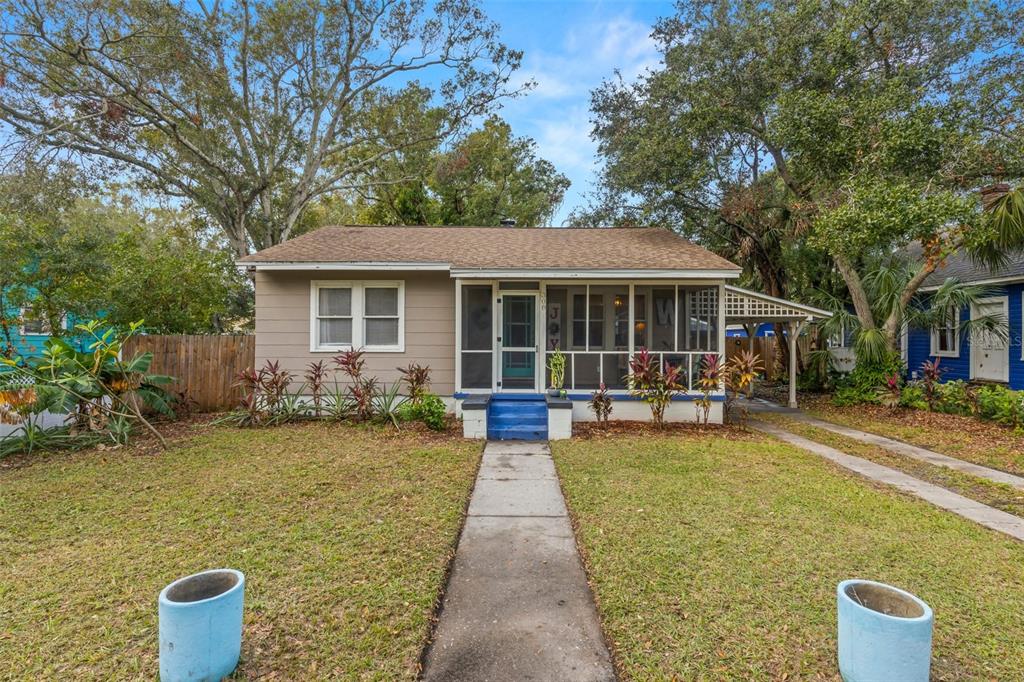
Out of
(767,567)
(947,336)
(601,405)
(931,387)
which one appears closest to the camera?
(767,567)

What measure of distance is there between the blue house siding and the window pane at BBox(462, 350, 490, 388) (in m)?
10.1

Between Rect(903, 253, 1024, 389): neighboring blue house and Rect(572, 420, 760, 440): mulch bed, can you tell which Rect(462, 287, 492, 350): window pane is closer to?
Answer: Rect(572, 420, 760, 440): mulch bed

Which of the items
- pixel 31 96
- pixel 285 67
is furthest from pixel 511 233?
pixel 31 96

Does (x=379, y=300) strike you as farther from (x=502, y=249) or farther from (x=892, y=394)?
(x=892, y=394)

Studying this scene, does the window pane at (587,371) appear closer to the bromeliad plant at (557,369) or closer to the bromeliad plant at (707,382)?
the bromeliad plant at (557,369)

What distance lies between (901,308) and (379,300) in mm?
12026

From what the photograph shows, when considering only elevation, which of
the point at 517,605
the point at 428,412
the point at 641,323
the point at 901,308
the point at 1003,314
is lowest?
the point at 517,605

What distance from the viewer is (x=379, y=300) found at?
9.51m

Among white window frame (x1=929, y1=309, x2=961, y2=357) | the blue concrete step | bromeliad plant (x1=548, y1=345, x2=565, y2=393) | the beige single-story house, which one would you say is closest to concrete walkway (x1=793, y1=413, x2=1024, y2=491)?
the beige single-story house

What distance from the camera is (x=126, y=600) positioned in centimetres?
305

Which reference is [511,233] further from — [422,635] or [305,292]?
[422,635]

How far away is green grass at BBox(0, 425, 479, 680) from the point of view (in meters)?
2.59

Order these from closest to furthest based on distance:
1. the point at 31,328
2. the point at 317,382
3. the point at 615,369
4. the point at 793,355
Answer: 1. the point at 317,382
2. the point at 615,369
3. the point at 793,355
4. the point at 31,328

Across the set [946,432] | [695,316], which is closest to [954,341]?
[946,432]
